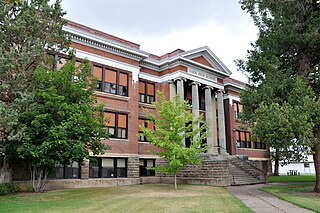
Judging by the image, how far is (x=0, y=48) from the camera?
1446 cm

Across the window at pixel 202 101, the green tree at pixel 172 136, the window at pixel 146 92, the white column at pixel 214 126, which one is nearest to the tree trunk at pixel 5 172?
the green tree at pixel 172 136

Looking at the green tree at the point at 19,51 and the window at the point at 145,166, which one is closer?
the green tree at the point at 19,51

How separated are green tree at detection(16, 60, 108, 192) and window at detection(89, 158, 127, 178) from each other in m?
5.99

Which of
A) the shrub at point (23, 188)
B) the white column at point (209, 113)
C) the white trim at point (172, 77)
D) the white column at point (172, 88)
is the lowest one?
the shrub at point (23, 188)

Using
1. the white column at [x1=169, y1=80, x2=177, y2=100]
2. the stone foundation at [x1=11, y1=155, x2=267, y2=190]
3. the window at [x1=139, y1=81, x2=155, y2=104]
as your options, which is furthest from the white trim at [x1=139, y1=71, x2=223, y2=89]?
the stone foundation at [x1=11, y1=155, x2=267, y2=190]

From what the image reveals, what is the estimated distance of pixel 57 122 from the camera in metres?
15.1

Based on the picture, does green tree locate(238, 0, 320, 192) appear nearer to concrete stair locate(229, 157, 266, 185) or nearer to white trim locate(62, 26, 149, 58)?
concrete stair locate(229, 157, 266, 185)

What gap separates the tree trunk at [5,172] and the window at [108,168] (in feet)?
20.8

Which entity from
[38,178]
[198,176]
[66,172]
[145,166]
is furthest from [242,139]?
[38,178]

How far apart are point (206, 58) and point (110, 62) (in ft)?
36.3

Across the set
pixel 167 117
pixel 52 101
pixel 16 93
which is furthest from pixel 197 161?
pixel 16 93

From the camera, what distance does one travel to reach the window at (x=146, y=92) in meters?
27.3

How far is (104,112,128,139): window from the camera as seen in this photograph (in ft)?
77.9

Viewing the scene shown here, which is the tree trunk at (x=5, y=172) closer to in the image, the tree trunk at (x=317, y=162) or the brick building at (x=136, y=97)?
the brick building at (x=136, y=97)
